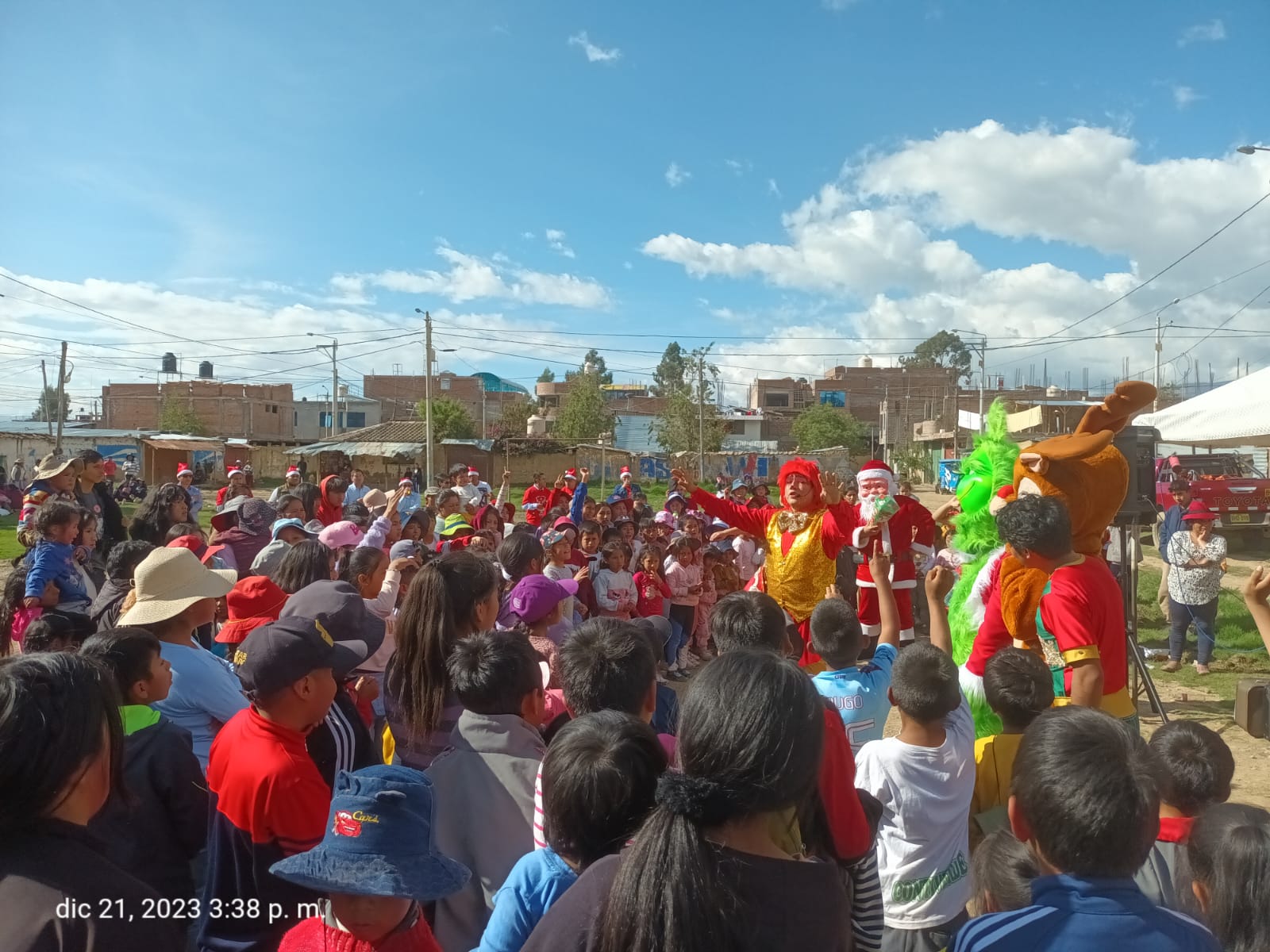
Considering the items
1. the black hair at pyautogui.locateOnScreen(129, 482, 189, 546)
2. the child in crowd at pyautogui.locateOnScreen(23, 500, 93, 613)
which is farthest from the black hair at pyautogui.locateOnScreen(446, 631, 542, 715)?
the black hair at pyautogui.locateOnScreen(129, 482, 189, 546)

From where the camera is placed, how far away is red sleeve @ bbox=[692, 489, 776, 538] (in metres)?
5.63

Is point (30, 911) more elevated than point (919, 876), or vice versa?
point (30, 911)

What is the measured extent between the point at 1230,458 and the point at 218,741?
21.0 m

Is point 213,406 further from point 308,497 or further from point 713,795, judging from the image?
point 713,795

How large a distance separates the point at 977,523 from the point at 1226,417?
232 inches

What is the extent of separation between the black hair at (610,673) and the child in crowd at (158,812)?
1058mm

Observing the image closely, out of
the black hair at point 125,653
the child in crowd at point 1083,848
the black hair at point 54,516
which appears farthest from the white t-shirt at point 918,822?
the black hair at point 54,516

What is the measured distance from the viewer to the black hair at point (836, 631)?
285cm

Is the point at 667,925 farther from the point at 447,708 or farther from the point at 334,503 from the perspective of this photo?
the point at 334,503

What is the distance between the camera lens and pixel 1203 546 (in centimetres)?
725

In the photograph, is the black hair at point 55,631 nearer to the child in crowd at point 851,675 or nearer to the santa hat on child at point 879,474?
the child in crowd at point 851,675

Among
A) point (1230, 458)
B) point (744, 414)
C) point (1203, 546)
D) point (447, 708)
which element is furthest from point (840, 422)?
point (447, 708)

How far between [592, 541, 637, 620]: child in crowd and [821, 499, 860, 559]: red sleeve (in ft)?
8.05

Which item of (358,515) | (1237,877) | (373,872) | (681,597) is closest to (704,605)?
(681,597)
